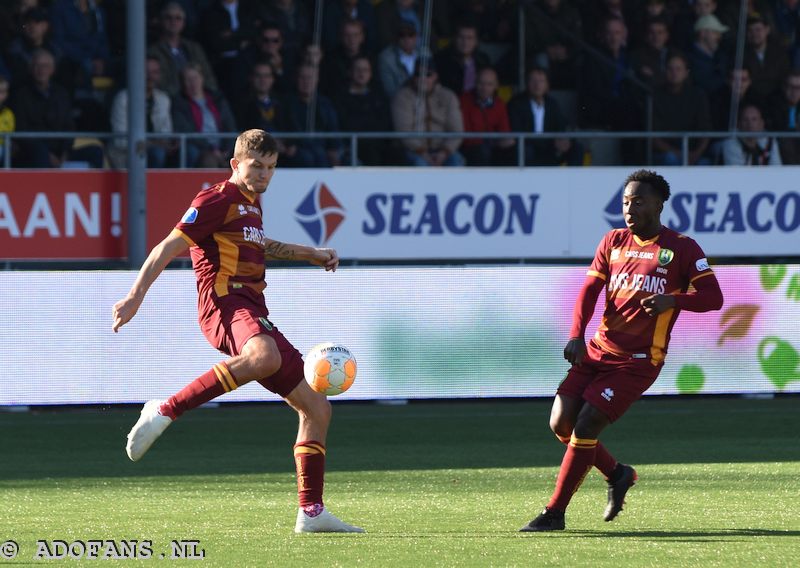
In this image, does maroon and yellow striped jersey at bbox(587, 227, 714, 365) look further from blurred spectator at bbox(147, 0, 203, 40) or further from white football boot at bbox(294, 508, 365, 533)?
blurred spectator at bbox(147, 0, 203, 40)

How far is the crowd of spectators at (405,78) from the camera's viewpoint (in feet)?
50.0

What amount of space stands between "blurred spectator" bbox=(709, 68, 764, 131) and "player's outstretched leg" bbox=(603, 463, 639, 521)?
984 cm

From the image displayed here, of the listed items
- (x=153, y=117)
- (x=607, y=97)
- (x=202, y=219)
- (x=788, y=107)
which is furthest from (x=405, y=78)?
(x=202, y=219)

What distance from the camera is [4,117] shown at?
14891 millimetres

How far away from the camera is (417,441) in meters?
11.7

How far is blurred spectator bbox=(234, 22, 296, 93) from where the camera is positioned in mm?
15836

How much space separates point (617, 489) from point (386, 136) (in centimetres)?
809

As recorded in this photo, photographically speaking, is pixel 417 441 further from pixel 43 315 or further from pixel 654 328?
pixel 654 328

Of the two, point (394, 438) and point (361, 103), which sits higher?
point (361, 103)

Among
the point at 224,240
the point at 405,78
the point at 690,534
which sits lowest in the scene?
the point at 690,534

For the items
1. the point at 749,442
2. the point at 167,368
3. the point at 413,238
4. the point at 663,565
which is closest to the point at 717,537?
the point at 663,565

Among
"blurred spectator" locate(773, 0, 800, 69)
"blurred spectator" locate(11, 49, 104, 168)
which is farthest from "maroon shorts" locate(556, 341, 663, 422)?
"blurred spectator" locate(773, 0, 800, 69)

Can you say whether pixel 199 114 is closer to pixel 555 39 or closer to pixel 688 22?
pixel 555 39

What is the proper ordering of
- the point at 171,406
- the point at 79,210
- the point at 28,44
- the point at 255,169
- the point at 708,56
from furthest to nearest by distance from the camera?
the point at 708,56 → the point at 28,44 → the point at 79,210 → the point at 255,169 → the point at 171,406
